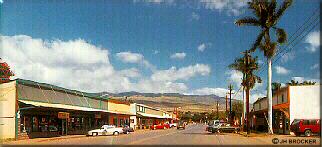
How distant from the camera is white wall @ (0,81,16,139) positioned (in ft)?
118

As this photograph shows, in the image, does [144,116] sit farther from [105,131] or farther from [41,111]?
[41,111]

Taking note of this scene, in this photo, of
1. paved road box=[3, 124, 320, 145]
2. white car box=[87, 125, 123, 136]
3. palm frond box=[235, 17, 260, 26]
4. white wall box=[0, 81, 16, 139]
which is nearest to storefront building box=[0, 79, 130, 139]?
white wall box=[0, 81, 16, 139]

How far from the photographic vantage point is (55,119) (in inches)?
1823

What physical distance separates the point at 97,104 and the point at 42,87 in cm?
1999

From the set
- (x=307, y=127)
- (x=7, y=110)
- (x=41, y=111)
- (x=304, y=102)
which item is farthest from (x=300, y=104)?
(x=7, y=110)

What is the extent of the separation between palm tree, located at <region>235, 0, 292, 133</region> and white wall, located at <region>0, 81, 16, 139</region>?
21.8 m

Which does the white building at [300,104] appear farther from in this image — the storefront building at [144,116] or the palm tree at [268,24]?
the storefront building at [144,116]

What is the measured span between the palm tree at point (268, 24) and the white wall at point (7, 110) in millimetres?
21843

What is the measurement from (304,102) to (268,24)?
9.04 metres

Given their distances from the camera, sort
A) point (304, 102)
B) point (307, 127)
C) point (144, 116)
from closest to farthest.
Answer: point (307, 127) → point (304, 102) → point (144, 116)

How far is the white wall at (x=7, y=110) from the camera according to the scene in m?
36.1

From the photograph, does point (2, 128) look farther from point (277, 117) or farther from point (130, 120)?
point (130, 120)

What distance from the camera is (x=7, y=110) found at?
36.8 m

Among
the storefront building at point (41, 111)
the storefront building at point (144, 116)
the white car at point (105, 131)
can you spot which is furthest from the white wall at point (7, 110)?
the storefront building at point (144, 116)
